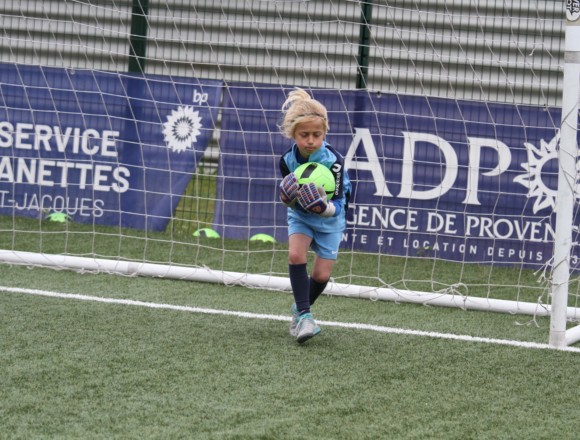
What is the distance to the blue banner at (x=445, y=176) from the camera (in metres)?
8.64

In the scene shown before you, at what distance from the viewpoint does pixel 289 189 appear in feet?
17.6

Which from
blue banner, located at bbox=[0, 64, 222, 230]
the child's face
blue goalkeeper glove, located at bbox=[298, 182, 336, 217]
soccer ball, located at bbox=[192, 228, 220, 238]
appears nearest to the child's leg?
blue goalkeeper glove, located at bbox=[298, 182, 336, 217]

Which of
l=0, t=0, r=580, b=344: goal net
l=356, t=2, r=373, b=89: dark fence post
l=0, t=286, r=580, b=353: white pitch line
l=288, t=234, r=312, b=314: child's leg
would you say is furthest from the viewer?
l=356, t=2, r=373, b=89: dark fence post

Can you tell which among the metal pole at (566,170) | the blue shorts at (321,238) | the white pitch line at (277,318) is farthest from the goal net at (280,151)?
the metal pole at (566,170)

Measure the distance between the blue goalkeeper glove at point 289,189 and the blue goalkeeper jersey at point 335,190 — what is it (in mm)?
120

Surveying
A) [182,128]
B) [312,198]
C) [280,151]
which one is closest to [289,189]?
[312,198]

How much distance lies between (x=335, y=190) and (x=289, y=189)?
1.09ft

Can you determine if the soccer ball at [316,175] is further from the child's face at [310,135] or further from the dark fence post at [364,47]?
the dark fence post at [364,47]

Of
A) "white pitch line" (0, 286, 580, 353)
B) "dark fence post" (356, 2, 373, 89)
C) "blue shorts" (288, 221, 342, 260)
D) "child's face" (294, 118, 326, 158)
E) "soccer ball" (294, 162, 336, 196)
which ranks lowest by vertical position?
"white pitch line" (0, 286, 580, 353)

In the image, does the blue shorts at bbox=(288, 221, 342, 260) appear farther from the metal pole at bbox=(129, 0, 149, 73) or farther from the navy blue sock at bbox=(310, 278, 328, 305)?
the metal pole at bbox=(129, 0, 149, 73)

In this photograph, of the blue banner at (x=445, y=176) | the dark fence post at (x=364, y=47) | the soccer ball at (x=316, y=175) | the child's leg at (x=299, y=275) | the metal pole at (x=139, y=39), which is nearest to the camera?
the soccer ball at (x=316, y=175)

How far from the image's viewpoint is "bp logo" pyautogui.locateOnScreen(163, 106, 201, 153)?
940cm

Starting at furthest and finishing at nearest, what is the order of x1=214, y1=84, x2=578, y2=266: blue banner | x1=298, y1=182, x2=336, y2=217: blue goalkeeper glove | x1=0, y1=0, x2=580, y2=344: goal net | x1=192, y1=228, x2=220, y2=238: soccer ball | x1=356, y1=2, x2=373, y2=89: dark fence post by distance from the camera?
x1=356, y1=2, x2=373, y2=89: dark fence post
x1=192, y1=228, x2=220, y2=238: soccer ball
x1=214, y1=84, x2=578, y2=266: blue banner
x1=0, y1=0, x2=580, y2=344: goal net
x1=298, y1=182, x2=336, y2=217: blue goalkeeper glove

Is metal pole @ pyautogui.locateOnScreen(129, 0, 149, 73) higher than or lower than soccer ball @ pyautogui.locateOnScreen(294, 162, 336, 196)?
higher
